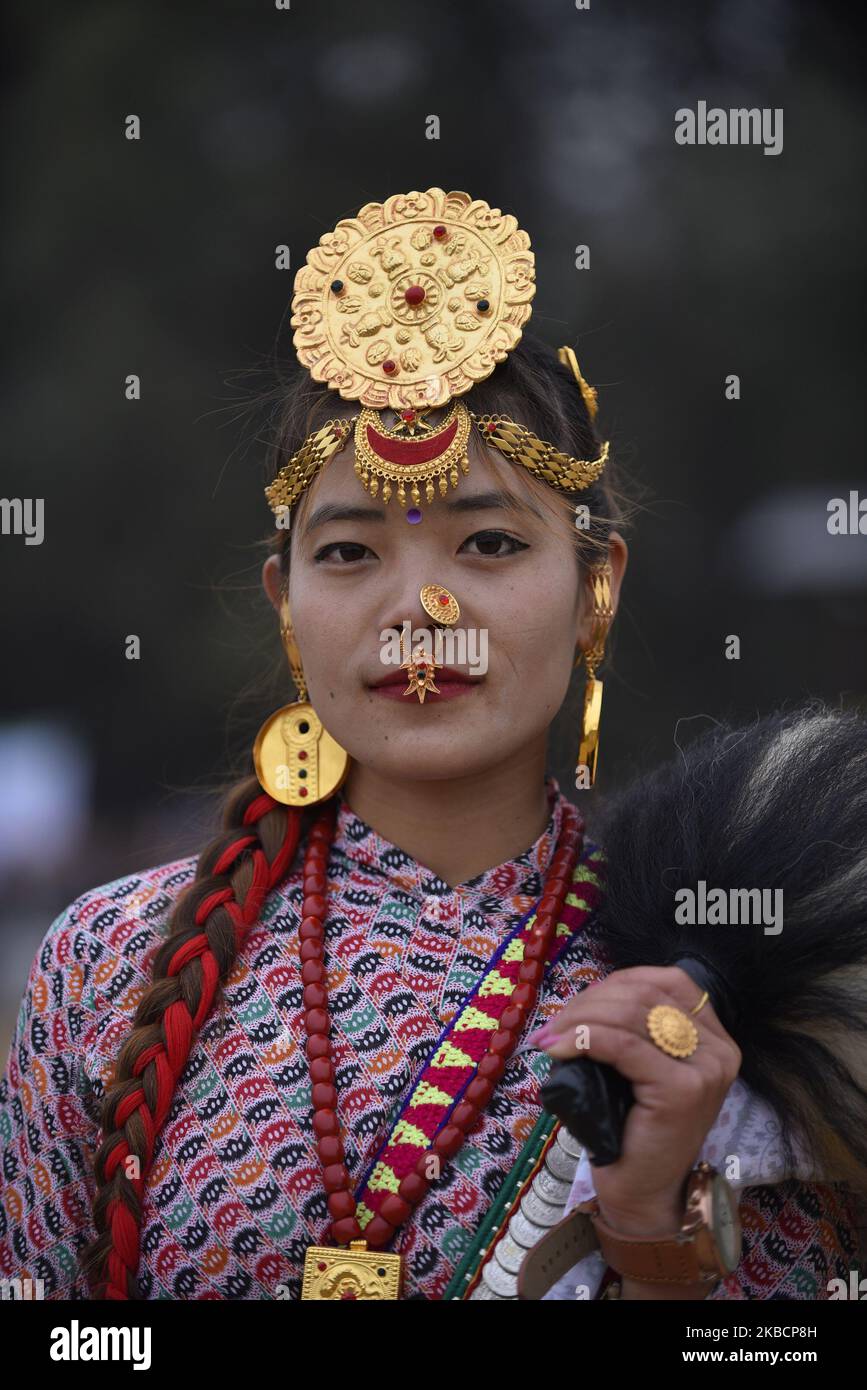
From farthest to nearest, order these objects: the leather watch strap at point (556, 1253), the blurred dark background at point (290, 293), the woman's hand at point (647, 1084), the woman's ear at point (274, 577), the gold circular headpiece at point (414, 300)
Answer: the blurred dark background at point (290, 293) → the woman's ear at point (274, 577) → the gold circular headpiece at point (414, 300) → the leather watch strap at point (556, 1253) → the woman's hand at point (647, 1084)

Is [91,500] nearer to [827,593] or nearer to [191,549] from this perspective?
[191,549]

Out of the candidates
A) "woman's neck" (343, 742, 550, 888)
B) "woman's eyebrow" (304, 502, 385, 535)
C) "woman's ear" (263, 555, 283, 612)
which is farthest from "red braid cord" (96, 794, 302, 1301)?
"woman's eyebrow" (304, 502, 385, 535)

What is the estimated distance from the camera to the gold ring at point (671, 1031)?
1751 mm

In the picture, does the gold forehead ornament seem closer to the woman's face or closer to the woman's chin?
the woman's face

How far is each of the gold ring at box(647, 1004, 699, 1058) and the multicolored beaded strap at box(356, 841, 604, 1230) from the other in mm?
401

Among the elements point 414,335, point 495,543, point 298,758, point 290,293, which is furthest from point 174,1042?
point 290,293

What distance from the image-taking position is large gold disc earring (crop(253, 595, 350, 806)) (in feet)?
7.88

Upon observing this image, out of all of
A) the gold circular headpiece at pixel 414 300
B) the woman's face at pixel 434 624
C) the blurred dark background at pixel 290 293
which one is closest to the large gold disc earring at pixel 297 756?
the woman's face at pixel 434 624

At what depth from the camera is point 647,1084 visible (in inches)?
68.6

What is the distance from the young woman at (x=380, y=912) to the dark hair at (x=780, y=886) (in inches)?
5.4

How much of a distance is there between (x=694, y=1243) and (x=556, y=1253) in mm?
205

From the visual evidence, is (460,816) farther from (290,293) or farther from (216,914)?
(290,293)

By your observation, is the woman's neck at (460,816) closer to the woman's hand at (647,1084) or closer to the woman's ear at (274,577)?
the woman's ear at (274,577)

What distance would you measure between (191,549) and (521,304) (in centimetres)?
398
